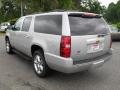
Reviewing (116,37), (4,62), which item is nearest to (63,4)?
(116,37)

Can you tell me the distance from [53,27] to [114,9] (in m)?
107

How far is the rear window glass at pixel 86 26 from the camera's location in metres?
4.80

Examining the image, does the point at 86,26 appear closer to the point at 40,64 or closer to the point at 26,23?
the point at 40,64

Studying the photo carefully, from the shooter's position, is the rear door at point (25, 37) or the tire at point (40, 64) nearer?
the tire at point (40, 64)

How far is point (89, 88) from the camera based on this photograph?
488 cm

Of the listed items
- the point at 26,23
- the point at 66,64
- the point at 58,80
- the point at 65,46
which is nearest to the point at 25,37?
the point at 26,23

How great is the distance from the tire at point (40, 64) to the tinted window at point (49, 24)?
0.67 metres

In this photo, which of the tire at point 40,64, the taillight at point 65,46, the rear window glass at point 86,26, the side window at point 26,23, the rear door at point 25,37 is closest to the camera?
the taillight at point 65,46

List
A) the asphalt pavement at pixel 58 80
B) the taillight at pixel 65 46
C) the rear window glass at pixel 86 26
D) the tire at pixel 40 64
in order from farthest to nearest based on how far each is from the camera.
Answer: the tire at pixel 40 64 < the asphalt pavement at pixel 58 80 < the rear window glass at pixel 86 26 < the taillight at pixel 65 46

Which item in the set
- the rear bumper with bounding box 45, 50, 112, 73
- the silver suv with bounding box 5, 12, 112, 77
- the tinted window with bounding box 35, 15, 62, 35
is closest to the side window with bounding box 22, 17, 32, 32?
the silver suv with bounding box 5, 12, 112, 77

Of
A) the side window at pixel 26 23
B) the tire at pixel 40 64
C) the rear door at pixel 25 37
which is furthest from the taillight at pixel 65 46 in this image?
the side window at pixel 26 23

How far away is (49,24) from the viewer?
206 inches

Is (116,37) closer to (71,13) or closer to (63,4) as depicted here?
(71,13)

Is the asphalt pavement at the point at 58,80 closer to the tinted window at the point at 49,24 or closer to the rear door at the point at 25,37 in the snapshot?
the rear door at the point at 25,37
